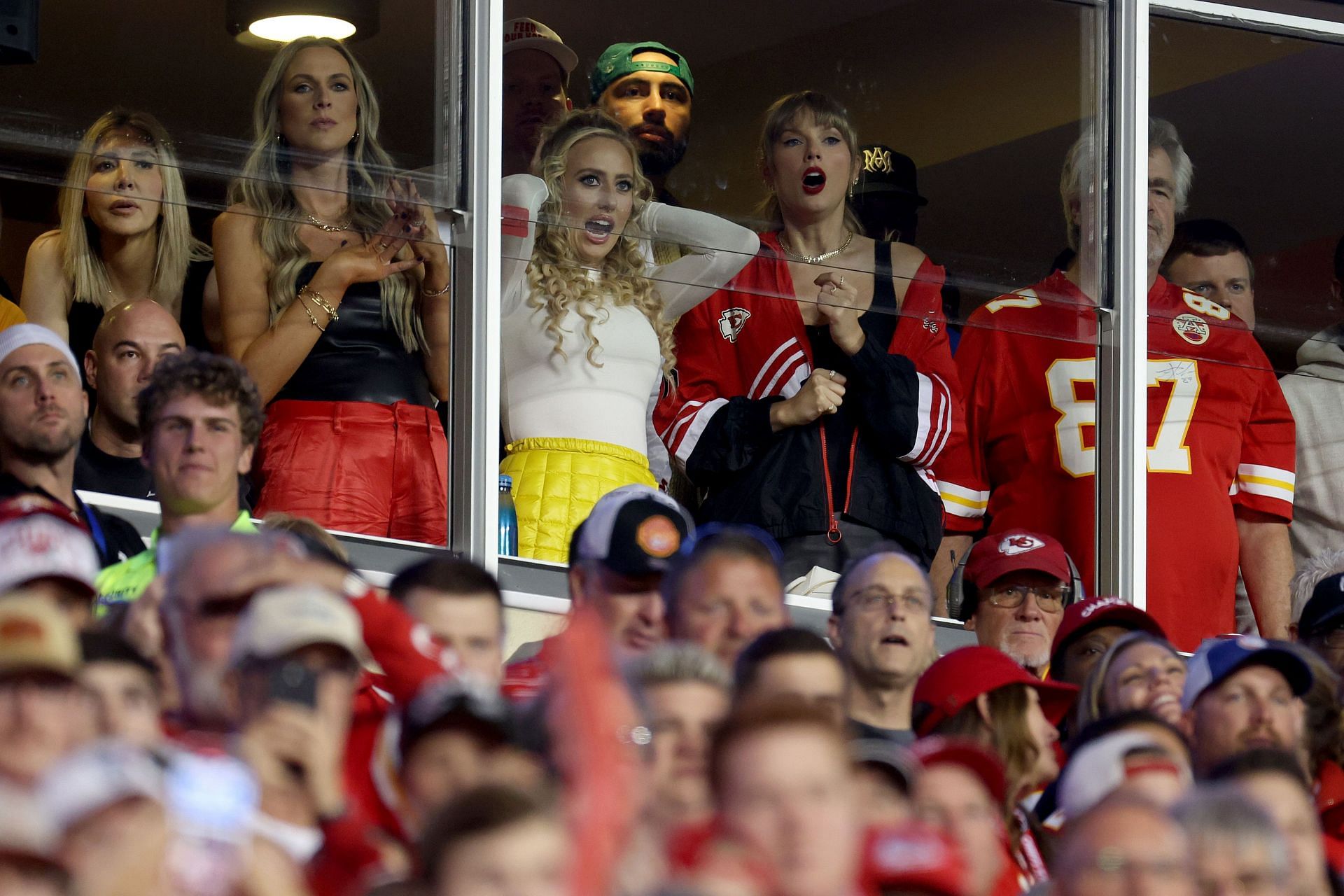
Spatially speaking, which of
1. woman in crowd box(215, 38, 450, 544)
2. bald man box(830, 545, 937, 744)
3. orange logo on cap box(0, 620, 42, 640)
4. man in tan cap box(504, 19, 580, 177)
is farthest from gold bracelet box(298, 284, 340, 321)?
orange logo on cap box(0, 620, 42, 640)

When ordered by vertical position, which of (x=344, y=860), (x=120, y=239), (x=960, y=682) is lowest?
(x=344, y=860)

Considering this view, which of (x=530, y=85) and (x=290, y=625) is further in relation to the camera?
(x=530, y=85)

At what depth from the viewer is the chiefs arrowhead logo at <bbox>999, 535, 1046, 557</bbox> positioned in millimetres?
5895

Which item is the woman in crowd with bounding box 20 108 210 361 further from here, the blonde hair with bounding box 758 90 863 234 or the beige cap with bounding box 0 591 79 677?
the beige cap with bounding box 0 591 79 677

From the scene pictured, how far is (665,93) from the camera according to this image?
20.8ft

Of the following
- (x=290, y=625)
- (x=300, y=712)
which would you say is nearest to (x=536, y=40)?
(x=290, y=625)

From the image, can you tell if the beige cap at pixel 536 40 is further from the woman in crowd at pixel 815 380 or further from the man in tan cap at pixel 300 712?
the man in tan cap at pixel 300 712

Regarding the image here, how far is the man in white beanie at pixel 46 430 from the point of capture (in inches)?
181

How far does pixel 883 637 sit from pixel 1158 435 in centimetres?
253

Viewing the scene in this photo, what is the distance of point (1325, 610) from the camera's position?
5.48 meters

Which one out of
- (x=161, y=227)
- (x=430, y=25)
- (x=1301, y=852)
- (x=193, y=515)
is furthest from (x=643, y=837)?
(x=430, y=25)

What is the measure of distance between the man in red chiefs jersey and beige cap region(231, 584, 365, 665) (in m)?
3.30

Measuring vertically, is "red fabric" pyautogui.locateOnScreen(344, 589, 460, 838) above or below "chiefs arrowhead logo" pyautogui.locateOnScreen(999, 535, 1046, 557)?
below

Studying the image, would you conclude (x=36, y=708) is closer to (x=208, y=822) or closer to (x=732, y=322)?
(x=208, y=822)
